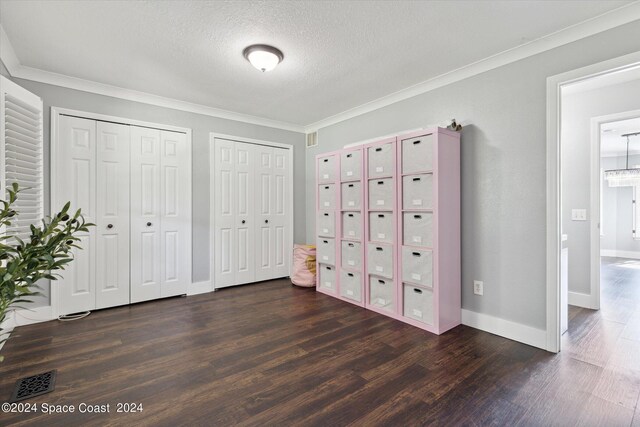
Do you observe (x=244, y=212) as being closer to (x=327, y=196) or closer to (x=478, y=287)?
(x=327, y=196)

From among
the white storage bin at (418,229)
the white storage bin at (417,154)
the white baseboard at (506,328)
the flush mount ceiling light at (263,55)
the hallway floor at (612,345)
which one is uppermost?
the flush mount ceiling light at (263,55)

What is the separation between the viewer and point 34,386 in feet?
6.57

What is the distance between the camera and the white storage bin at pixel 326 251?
3931 mm

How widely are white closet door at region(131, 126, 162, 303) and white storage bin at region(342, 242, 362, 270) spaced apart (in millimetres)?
2319

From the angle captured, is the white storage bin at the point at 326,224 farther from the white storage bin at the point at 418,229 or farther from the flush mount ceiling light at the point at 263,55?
the flush mount ceiling light at the point at 263,55

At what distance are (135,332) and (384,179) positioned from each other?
9.44 ft

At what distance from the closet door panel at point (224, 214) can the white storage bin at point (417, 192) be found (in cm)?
251

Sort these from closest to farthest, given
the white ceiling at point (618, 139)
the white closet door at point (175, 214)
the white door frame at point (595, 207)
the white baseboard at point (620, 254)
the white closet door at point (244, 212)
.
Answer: the white door frame at point (595, 207), the white closet door at point (175, 214), the white closet door at point (244, 212), the white ceiling at point (618, 139), the white baseboard at point (620, 254)

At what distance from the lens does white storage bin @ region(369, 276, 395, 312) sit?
3.22 meters

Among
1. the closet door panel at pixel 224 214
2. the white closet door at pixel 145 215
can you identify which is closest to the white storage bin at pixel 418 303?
the closet door panel at pixel 224 214

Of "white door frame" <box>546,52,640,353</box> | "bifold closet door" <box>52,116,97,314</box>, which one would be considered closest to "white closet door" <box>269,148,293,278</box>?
"bifold closet door" <box>52,116,97,314</box>

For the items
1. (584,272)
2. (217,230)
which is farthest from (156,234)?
(584,272)

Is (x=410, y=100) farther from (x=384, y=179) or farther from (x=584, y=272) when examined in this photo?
(x=584, y=272)

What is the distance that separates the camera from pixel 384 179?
3287mm
